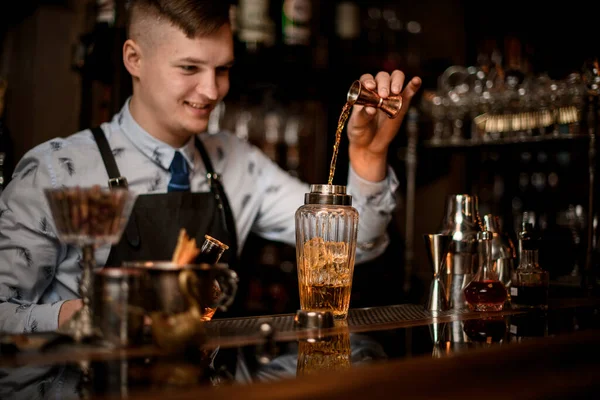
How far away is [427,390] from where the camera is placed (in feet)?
3.10

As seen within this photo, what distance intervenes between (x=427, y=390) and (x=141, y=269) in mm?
454

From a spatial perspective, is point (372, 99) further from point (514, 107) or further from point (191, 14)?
point (514, 107)

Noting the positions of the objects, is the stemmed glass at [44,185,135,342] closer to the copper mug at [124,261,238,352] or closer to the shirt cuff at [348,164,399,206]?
the copper mug at [124,261,238,352]

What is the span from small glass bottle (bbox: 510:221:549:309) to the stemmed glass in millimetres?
1037

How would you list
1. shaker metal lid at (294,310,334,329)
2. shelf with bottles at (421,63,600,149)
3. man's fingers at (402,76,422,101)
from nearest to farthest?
shaker metal lid at (294,310,334,329) < man's fingers at (402,76,422,101) < shelf with bottles at (421,63,600,149)

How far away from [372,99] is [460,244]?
42 cm

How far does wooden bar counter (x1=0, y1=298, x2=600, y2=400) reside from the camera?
87 cm

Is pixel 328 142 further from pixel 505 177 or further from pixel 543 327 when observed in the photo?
pixel 543 327

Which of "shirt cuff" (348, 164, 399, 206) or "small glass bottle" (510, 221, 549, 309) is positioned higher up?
"shirt cuff" (348, 164, 399, 206)

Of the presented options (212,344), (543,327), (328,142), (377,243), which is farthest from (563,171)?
(212,344)

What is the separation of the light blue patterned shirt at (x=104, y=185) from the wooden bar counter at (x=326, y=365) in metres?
0.59

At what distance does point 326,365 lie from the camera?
1038mm

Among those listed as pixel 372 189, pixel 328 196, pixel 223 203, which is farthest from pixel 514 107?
pixel 328 196

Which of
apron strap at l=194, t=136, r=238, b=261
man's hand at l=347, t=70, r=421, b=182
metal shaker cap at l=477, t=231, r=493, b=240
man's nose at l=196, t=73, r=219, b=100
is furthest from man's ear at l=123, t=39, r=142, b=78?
metal shaker cap at l=477, t=231, r=493, b=240
